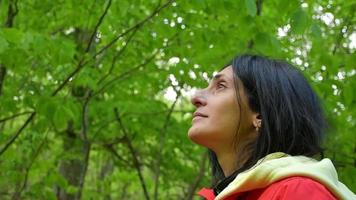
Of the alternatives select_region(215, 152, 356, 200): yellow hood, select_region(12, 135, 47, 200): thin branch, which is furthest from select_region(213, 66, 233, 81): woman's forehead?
select_region(12, 135, 47, 200): thin branch

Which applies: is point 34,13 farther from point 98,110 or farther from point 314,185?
point 314,185

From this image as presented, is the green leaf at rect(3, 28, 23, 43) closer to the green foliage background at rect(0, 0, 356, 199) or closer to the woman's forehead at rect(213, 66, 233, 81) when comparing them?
the green foliage background at rect(0, 0, 356, 199)

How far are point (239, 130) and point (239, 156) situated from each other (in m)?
0.09

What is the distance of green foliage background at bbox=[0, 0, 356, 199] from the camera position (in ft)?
12.1

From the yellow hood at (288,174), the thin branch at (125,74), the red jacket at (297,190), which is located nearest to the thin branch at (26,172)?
the thin branch at (125,74)

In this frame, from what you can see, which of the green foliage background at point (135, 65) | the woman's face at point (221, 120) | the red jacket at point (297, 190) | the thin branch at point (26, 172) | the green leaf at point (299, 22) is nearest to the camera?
the red jacket at point (297, 190)

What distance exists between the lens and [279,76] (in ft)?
5.98

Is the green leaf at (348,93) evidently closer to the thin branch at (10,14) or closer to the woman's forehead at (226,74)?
the woman's forehead at (226,74)

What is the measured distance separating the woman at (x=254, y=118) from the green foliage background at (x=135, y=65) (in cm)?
91

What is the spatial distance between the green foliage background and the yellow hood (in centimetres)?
138

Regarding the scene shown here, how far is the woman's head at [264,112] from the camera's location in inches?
68.0

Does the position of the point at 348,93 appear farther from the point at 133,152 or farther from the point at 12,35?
the point at 133,152

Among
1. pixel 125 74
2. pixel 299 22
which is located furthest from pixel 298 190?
pixel 125 74

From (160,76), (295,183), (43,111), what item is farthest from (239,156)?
(160,76)
